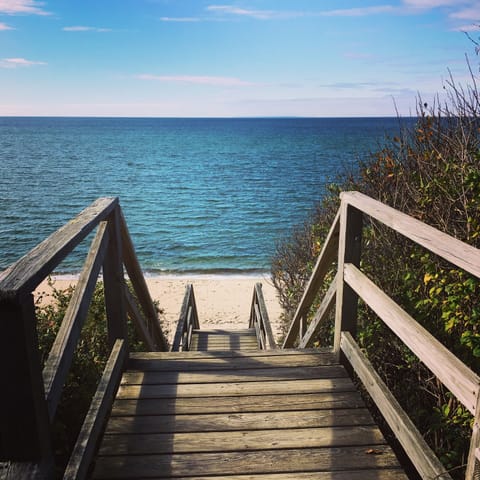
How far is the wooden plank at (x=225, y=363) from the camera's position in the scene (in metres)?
3.31

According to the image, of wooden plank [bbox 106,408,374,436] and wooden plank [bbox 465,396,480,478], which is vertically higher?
wooden plank [bbox 465,396,480,478]

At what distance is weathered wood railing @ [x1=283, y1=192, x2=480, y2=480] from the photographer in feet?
4.96

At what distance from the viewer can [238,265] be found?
1758 centimetres

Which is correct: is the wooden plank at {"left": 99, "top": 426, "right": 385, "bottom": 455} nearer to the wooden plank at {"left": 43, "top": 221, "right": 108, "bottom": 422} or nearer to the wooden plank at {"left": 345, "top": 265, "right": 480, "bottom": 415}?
the wooden plank at {"left": 345, "top": 265, "right": 480, "bottom": 415}

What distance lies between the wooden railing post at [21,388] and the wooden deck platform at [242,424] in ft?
3.16

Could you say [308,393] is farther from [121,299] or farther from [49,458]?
[49,458]

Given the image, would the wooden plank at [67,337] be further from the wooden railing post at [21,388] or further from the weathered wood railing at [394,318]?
the weathered wood railing at [394,318]

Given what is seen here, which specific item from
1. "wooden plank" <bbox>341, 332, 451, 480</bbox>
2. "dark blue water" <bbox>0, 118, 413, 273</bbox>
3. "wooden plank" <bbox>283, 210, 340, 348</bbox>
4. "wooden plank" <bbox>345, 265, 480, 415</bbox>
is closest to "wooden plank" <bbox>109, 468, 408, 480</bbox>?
"wooden plank" <bbox>341, 332, 451, 480</bbox>

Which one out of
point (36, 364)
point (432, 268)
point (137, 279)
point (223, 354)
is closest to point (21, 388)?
point (36, 364)

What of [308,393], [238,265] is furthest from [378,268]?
[238,265]

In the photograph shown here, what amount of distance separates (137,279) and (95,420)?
66.6 inches

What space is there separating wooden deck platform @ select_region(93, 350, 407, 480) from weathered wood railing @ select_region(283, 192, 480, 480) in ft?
0.68

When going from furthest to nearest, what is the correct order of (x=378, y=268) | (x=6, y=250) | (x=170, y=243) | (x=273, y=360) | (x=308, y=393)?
1. (x=170, y=243)
2. (x=6, y=250)
3. (x=378, y=268)
4. (x=273, y=360)
5. (x=308, y=393)

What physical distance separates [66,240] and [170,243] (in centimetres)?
1929
